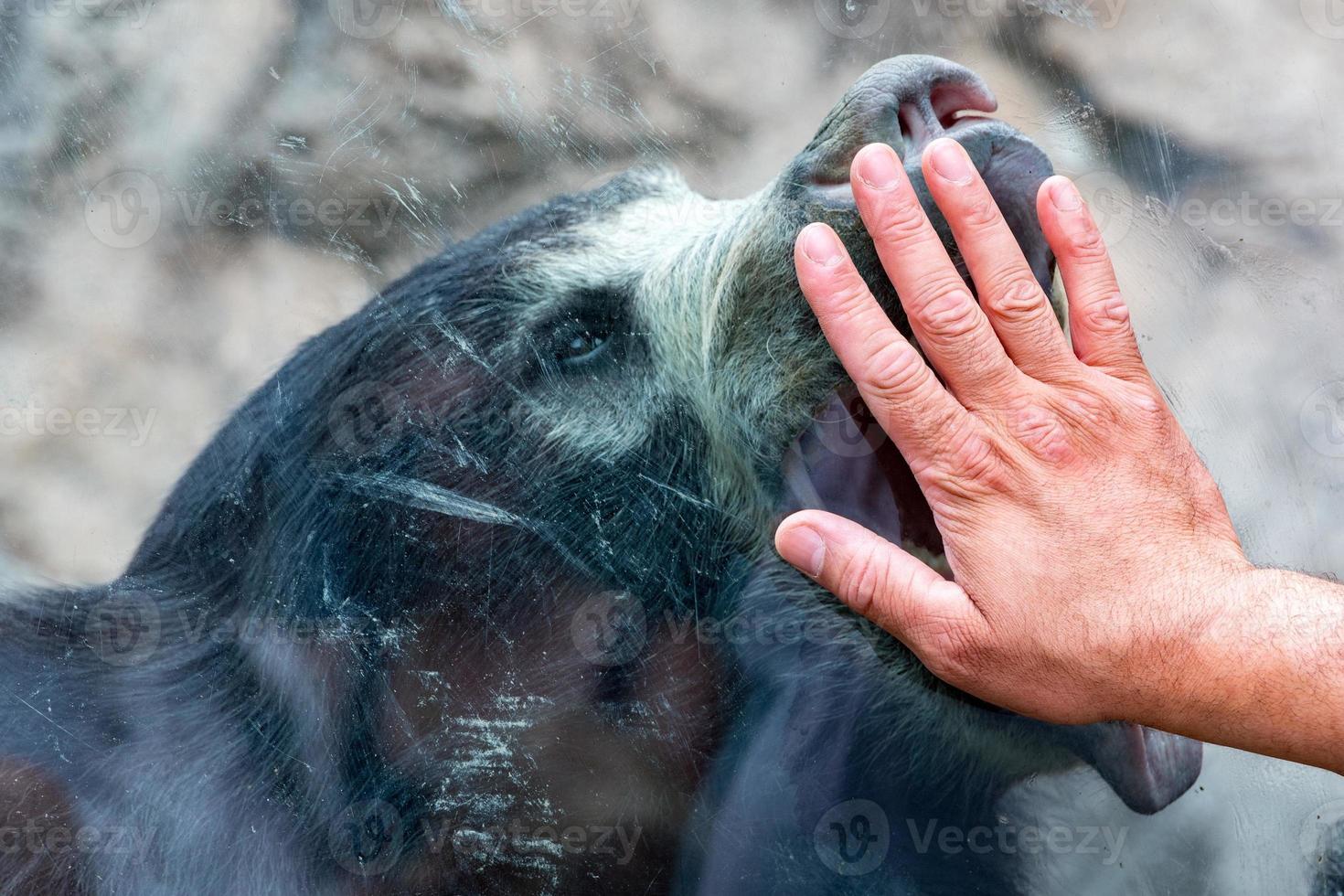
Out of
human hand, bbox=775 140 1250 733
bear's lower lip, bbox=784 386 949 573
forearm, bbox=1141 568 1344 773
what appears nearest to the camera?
forearm, bbox=1141 568 1344 773

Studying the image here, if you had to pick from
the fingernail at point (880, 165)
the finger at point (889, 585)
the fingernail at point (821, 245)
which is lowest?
the finger at point (889, 585)

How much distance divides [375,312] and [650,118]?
0.73 meters

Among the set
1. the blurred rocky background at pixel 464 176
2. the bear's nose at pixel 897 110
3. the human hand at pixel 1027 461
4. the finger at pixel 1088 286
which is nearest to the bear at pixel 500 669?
the blurred rocky background at pixel 464 176

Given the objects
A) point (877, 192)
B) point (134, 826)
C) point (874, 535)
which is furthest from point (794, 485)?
point (134, 826)

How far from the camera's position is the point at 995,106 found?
1.97 metres

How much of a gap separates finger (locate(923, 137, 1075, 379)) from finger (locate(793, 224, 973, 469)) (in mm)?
165

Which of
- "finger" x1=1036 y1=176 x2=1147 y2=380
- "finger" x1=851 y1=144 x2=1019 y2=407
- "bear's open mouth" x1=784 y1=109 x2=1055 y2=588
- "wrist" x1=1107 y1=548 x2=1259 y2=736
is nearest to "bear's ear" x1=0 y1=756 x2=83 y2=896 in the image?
"bear's open mouth" x1=784 y1=109 x2=1055 y2=588

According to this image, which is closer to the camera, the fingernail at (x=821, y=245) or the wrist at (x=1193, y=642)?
the wrist at (x=1193, y=642)

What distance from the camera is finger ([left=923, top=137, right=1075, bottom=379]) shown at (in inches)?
69.1

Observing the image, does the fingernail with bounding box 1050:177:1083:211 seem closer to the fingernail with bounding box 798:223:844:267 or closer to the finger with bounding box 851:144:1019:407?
the finger with bounding box 851:144:1019:407

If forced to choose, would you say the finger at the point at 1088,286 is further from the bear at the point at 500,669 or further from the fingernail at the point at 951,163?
the bear at the point at 500,669

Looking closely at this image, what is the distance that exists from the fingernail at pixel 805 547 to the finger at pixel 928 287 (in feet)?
1.25

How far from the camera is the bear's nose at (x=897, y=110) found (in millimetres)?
1884

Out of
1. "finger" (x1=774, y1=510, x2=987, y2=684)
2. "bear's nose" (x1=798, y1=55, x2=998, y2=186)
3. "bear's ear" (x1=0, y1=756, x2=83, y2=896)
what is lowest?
"bear's ear" (x1=0, y1=756, x2=83, y2=896)
